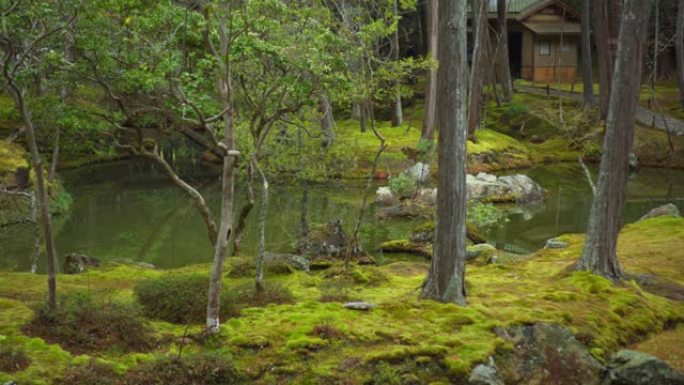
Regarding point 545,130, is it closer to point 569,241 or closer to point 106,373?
point 569,241

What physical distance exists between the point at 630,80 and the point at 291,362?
7501 mm

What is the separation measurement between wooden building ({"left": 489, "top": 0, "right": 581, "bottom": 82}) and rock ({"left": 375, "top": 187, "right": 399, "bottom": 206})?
95.9ft

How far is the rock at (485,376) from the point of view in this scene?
8789 millimetres

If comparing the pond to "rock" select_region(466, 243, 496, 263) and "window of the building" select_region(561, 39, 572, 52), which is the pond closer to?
"rock" select_region(466, 243, 496, 263)

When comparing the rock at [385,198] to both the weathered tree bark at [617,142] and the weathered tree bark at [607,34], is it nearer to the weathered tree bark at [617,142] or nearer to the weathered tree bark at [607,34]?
the weathered tree bark at [607,34]

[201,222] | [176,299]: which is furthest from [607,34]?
[176,299]

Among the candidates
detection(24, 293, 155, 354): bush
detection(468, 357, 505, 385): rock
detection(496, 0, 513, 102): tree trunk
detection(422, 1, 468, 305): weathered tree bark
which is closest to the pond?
detection(422, 1, 468, 305): weathered tree bark

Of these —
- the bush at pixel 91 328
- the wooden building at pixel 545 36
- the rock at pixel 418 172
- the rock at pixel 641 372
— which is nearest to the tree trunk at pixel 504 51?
the wooden building at pixel 545 36

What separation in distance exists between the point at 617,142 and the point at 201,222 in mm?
16041

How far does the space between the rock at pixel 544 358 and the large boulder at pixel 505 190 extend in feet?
58.0

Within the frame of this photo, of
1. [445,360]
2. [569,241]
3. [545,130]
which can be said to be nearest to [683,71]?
[545,130]

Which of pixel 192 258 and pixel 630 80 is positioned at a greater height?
pixel 630 80

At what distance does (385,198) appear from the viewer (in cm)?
2706

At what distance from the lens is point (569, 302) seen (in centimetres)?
1106
